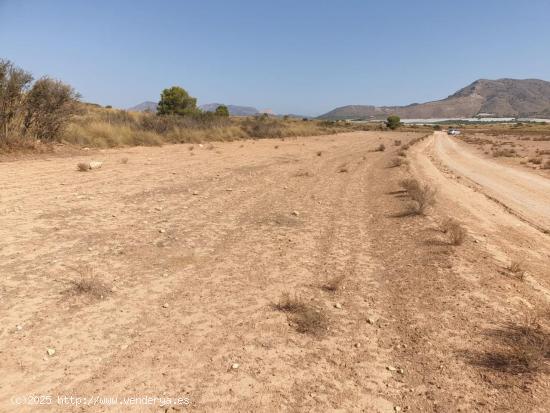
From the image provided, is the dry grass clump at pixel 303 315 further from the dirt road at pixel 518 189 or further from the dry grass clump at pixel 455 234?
the dirt road at pixel 518 189

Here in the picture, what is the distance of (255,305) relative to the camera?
443 centimetres

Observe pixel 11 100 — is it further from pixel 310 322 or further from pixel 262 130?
pixel 262 130

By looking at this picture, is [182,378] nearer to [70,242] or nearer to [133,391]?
[133,391]

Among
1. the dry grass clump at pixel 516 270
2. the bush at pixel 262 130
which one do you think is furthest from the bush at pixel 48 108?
the bush at pixel 262 130

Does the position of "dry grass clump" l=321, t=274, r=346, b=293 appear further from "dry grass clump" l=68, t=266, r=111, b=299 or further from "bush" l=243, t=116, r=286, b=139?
"bush" l=243, t=116, r=286, b=139

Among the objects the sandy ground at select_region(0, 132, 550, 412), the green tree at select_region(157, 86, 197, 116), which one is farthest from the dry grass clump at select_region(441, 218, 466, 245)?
the green tree at select_region(157, 86, 197, 116)

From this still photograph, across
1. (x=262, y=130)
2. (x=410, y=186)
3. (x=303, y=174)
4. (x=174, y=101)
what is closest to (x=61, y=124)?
(x=303, y=174)

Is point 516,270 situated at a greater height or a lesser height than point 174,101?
lesser

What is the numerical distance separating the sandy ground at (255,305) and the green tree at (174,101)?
122 ft

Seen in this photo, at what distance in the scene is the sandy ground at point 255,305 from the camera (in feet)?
10.2

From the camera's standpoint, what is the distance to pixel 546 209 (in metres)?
10.9

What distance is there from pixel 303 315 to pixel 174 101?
43.8 metres

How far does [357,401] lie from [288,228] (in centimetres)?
454

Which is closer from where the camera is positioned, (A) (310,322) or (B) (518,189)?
(A) (310,322)
